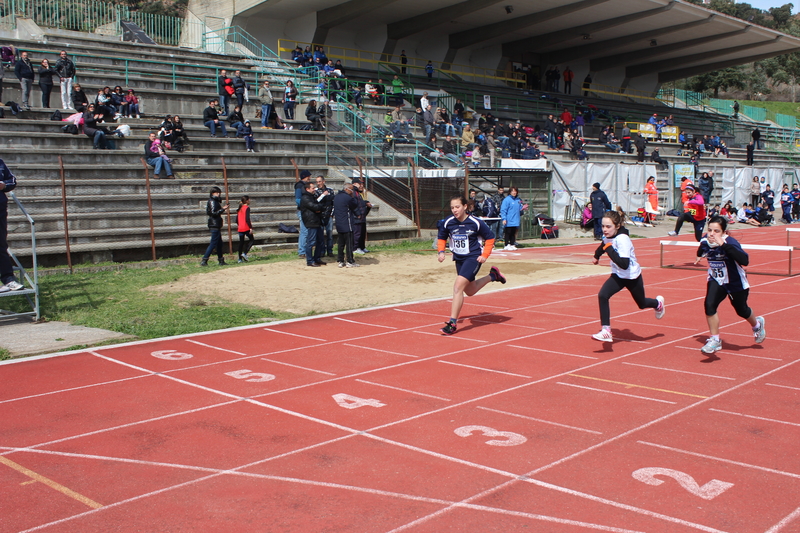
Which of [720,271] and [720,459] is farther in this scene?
[720,271]

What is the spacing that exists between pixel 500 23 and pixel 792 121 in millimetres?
38137

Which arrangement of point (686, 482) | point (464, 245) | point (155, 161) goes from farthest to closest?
point (155, 161), point (464, 245), point (686, 482)

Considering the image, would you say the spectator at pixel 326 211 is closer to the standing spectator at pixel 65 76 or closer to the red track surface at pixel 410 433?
the red track surface at pixel 410 433

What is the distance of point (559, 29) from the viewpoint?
45.6 metres

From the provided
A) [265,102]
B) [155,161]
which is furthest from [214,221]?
[265,102]

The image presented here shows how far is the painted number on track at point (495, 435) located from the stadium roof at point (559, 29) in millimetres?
32012

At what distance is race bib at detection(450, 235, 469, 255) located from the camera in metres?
10.00

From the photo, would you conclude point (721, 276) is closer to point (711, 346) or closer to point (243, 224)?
point (711, 346)

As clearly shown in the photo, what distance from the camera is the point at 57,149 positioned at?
757 inches

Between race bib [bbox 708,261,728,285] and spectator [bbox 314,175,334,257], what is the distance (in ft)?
33.9

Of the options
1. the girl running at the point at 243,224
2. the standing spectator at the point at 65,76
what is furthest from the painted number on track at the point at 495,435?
the standing spectator at the point at 65,76

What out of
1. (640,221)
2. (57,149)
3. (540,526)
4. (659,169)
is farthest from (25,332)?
(659,169)

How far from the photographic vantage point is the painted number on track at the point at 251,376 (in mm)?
7727

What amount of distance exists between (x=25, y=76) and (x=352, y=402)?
19.4 m
